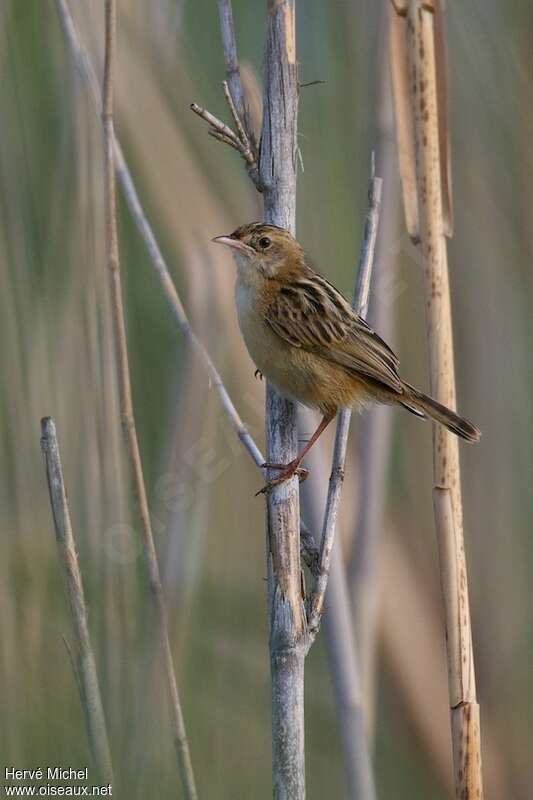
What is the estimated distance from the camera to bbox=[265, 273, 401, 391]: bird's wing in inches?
116

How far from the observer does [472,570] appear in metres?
3.47

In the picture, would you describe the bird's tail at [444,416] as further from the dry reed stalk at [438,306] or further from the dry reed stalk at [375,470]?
the dry reed stalk at [375,470]

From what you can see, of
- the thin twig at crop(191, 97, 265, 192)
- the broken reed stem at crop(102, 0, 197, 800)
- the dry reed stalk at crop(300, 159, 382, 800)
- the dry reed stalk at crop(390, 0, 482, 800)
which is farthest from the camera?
the dry reed stalk at crop(300, 159, 382, 800)

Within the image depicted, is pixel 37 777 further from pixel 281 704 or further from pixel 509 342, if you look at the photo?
pixel 509 342

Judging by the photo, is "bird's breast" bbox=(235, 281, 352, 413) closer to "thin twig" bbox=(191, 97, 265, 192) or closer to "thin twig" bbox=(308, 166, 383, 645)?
"thin twig" bbox=(308, 166, 383, 645)

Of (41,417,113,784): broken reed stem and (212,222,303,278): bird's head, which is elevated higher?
(212,222,303,278): bird's head

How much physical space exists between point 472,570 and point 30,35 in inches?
91.5

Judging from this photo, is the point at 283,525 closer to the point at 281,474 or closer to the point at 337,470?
the point at 281,474

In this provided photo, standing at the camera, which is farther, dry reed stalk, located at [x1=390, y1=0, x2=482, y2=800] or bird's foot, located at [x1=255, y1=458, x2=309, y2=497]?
dry reed stalk, located at [x1=390, y1=0, x2=482, y2=800]

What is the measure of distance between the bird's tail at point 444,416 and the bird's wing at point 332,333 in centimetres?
18

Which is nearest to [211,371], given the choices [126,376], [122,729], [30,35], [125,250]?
[126,376]

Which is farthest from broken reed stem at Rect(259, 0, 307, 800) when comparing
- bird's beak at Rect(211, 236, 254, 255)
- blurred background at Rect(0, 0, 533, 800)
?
blurred background at Rect(0, 0, 533, 800)

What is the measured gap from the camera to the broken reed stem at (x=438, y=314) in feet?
8.18

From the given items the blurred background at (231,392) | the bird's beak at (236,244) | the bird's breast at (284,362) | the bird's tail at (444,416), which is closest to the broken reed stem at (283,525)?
the bird's breast at (284,362)
